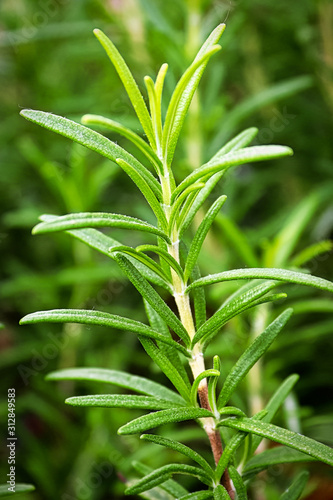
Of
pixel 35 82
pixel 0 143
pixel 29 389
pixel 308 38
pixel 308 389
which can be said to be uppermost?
pixel 308 38

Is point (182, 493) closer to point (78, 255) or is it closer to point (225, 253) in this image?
point (225, 253)

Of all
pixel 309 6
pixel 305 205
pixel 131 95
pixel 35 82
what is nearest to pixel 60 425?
pixel 305 205

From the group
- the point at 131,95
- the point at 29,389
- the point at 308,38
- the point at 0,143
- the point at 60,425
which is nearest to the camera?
the point at 131,95

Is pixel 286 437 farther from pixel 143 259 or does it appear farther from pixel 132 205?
pixel 132 205

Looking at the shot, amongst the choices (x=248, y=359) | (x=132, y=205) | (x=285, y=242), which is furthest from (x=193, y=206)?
(x=132, y=205)

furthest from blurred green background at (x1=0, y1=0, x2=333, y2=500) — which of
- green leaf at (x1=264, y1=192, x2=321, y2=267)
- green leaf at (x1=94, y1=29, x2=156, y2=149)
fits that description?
green leaf at (x1=94, y1=29, x2=156, y2=149)

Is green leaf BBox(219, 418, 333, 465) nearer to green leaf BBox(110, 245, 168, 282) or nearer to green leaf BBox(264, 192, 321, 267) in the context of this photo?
green leaf BBox(110, 245, 168, 282)

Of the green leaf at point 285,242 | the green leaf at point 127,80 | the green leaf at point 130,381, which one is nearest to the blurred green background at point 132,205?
the green leaf at point 285,242
